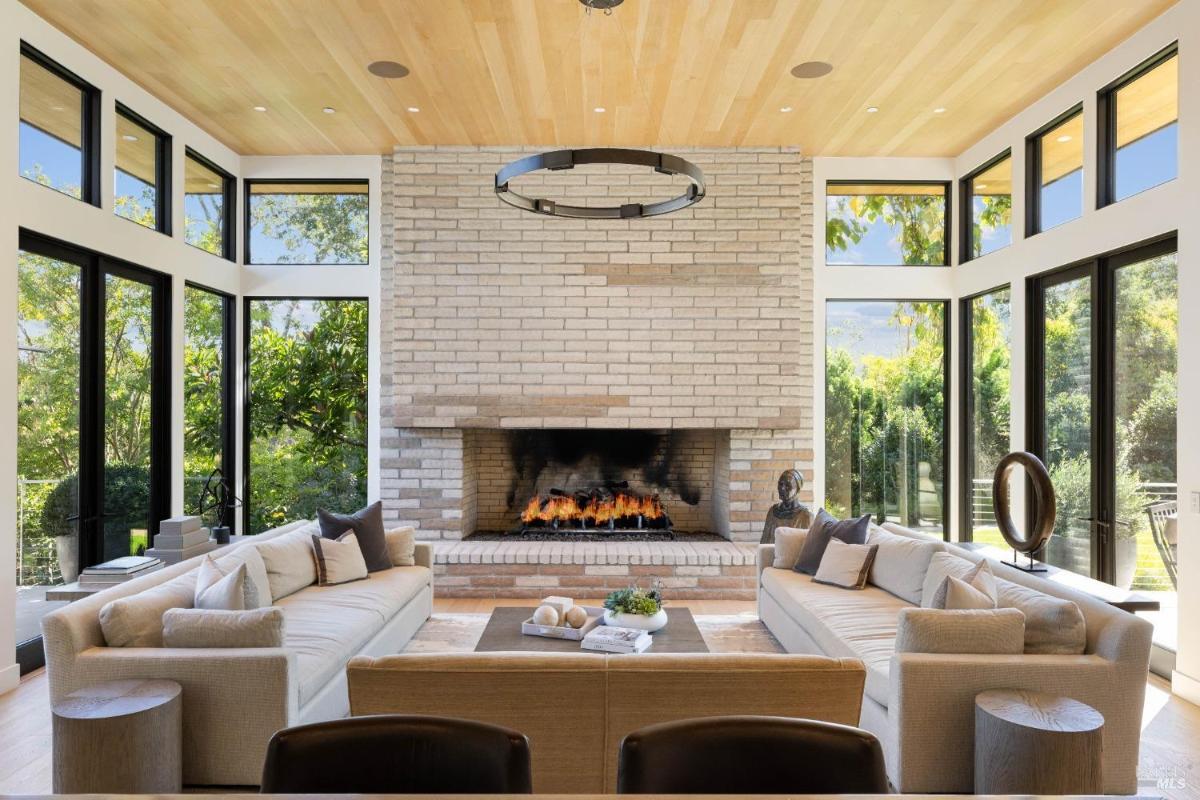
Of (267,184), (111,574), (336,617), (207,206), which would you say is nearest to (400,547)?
(336,617)

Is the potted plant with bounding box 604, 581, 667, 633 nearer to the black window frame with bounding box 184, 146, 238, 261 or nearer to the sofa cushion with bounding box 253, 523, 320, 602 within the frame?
the sofa cushion with bounding box 253, 523, 320, 602

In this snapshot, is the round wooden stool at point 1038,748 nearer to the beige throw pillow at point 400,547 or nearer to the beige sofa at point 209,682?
the beige sofa at point 209,682

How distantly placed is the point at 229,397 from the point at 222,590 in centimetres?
380

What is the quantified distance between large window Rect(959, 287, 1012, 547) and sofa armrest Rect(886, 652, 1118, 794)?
3548mm

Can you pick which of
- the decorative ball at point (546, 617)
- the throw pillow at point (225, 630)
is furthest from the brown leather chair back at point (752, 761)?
the decorative ball at point (546, 617)

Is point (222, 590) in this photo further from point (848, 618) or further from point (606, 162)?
point (848, 618)

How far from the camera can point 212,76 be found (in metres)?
5.00

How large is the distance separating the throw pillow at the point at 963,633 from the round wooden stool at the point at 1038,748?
0.24 m

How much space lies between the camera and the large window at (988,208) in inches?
240

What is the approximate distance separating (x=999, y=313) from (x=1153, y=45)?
223 centimetres

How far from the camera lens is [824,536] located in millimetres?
4988

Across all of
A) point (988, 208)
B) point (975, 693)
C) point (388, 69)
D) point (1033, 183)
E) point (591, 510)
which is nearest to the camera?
point (975, 693)

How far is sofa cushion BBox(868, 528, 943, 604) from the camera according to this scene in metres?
4.25

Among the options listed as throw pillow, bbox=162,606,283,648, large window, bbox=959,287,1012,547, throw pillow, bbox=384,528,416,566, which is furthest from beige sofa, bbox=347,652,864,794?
large window, bbox=959,287,1012,547
